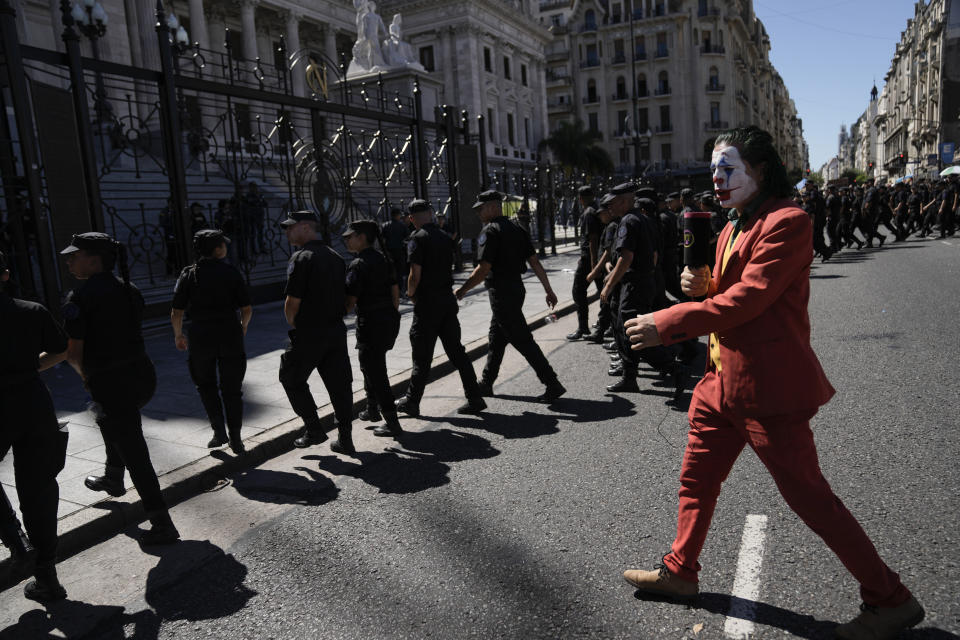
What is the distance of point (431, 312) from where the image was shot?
5.95 m

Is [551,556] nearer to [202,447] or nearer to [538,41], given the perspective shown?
[202,447]

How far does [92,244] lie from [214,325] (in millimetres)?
1303

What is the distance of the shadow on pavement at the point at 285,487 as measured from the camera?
14.2ft

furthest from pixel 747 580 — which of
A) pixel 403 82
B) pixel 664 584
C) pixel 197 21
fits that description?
pixel 197 21

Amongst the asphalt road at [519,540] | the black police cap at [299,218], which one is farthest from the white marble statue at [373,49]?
the asphalt road at [519,540]

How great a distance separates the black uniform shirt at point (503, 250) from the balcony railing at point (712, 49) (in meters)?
→ 68.9

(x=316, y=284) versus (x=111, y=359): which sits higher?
(x=316, y=284)

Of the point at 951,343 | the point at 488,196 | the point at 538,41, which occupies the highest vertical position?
the point at 538,41

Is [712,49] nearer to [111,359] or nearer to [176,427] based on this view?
[176,427]

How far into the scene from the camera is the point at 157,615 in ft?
10.1

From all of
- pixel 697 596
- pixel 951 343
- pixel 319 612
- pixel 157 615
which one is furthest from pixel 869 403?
pixel 157 615

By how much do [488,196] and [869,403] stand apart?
136 inches

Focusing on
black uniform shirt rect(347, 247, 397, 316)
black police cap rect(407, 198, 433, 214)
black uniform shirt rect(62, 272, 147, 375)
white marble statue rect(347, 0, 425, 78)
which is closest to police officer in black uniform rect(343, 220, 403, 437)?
black uniform shirt rect(347, 247, 397, 316)

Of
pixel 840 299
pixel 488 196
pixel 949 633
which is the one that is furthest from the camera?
pixel 840 299
